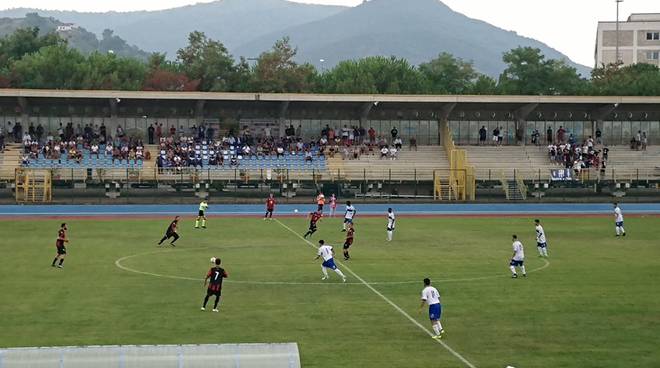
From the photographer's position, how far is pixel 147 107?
3206 inches

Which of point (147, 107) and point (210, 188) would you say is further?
point (147, 107)

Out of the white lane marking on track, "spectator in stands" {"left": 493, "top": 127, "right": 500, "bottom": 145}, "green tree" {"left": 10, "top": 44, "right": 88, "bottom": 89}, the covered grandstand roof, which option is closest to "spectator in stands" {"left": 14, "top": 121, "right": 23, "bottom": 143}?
the covered grandstand roof

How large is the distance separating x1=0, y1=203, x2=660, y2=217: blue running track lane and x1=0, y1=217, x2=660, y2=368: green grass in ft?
53.0

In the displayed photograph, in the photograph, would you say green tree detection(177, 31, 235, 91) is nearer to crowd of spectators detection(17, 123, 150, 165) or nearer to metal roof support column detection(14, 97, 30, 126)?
crowd of spectators detection(17, 123, 150, 165)

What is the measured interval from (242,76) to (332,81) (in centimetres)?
1334

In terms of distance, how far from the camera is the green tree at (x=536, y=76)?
138625 mm

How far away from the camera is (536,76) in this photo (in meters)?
141

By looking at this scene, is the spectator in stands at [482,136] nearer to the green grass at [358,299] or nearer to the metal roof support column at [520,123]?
the metal roof support column at [520,123]

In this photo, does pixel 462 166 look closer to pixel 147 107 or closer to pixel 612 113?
pixel 612 113

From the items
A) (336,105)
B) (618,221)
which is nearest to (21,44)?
(336,105)

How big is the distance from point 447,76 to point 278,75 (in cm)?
3348

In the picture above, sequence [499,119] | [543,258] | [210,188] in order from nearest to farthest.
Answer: [543,258] < [210,188] < [499,119]

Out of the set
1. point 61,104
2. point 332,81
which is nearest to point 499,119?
point 61,104

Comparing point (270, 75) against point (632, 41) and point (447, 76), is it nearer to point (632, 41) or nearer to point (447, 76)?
point (447, 76)
